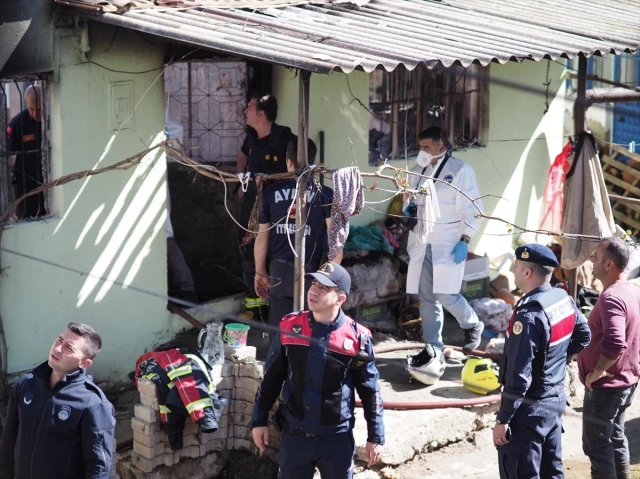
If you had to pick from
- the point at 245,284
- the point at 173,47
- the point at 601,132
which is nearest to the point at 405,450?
the point at 245,284

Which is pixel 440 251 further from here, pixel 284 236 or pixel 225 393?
pixel 225 393

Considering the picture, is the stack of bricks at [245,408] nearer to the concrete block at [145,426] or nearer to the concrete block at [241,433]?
the concrete block at [241,433]

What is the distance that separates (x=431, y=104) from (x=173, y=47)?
3579mm

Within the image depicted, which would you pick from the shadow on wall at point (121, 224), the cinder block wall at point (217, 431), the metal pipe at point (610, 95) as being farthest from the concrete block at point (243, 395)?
the metal pipe at point (610, 95)

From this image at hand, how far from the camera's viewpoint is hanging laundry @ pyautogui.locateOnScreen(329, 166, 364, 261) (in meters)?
6.39

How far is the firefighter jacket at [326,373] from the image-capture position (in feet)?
18.3

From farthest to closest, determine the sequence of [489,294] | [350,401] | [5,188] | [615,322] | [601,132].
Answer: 1. [601,132]
2. [489,294]
3. [5,188]
4. [615,322]
5. [350,401]

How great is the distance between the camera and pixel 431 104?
1066 centimetres

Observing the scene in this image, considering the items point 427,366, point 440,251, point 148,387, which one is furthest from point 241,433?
point 440,251

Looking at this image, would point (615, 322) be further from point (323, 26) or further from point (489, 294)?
point (489, 294)

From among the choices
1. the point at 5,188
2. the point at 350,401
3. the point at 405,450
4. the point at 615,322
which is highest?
the point at 5,188

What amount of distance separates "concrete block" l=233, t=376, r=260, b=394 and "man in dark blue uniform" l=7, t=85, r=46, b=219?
1.99 metres

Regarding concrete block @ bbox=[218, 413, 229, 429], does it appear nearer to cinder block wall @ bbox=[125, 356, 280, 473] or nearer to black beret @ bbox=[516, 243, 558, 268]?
cinder block wall @ bbox=[125, 356, 280, 473]

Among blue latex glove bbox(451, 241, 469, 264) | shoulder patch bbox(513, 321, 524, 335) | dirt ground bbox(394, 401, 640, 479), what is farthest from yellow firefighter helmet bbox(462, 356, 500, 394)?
shoulder patch bbox(513, 321, 524, 335)
